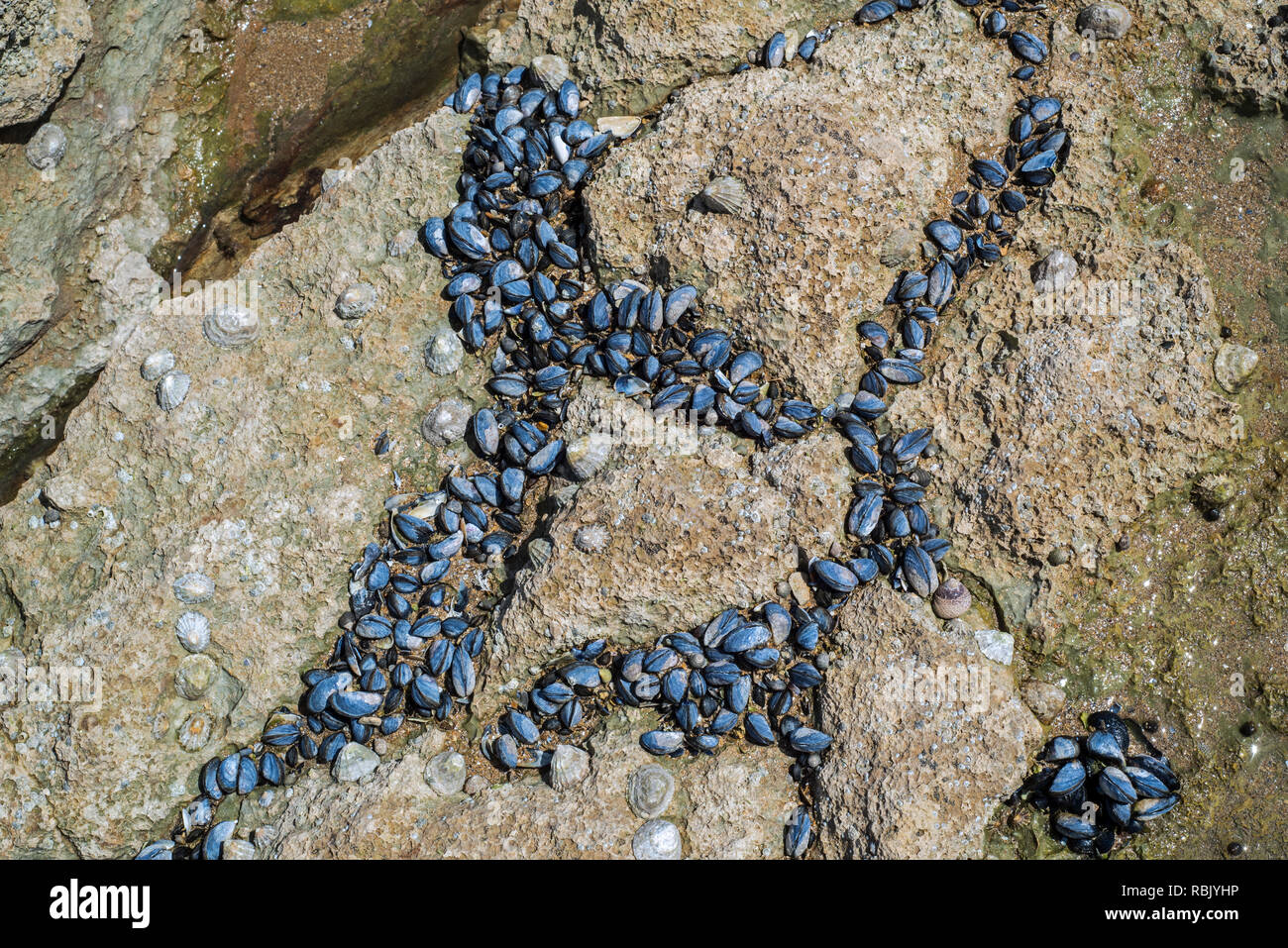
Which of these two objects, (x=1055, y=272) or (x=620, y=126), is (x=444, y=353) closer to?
(x=620, y=126)

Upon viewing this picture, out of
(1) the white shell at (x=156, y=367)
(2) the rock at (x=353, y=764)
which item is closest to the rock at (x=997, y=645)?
(2) the rock at (x=353, y=764)

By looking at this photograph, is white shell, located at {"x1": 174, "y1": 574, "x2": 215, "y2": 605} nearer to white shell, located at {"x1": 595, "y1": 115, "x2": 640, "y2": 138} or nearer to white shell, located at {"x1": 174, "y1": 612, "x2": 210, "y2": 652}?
white shell, located at {"x1": 174, "y1": 612, "x2": 210, "y2": 652}

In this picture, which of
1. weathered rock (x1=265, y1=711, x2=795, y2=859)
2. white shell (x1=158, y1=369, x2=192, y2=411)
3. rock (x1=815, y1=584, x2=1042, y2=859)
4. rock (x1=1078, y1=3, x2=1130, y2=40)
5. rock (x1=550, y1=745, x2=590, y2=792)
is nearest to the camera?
rock (x1=815, y1=584, x2=1042, y2=859)

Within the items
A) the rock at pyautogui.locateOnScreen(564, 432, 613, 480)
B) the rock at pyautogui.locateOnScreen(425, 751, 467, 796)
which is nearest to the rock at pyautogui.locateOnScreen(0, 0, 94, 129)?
the rock at pyautogui.locateOnScreen(564, 432, 613, 480)

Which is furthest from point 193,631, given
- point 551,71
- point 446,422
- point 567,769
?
point 551,71

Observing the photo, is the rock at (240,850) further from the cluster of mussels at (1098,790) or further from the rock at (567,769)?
the cluster of mussels at (1098,790)

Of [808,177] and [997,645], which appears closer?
[997,645]
